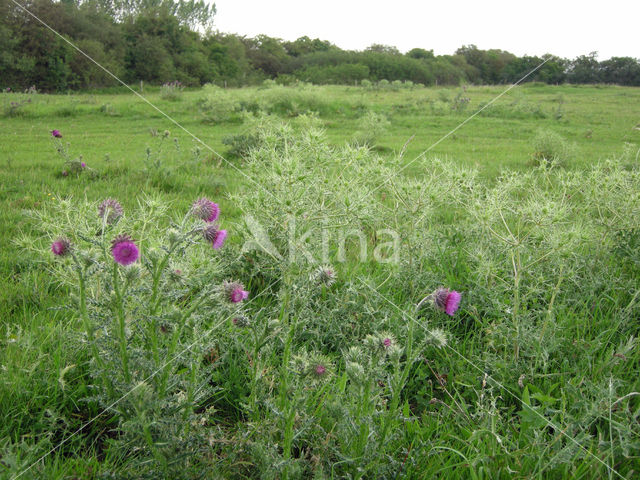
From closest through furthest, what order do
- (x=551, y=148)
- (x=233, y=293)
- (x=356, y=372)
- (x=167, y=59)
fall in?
1. (x=356, y=372)
2. (x=233, y=293)
3. (x=551, y=148)
4. (x=167, y=59)

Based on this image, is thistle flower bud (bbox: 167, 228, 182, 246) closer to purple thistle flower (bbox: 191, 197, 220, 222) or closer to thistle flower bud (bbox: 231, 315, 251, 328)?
purple thistle flower (bbox: 191, 197, 220, 222)

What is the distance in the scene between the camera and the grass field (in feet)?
4.51

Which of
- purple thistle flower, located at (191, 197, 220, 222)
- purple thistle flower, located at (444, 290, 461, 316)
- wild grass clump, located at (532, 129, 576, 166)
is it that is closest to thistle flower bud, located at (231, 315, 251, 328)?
purple thistle flower, located at (191, 197, 220, 222)

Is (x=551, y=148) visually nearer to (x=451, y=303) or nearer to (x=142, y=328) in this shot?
(x=451, y=303)

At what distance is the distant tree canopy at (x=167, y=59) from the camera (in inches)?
979

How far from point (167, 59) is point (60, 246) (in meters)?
34.8

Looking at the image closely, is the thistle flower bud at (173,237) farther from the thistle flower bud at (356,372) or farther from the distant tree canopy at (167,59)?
the distant tree canopy at (167,59)

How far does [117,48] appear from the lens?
1182 inches

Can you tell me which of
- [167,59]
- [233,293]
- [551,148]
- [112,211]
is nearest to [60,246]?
[112,211]

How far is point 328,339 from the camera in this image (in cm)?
229

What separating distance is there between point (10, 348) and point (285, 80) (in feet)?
124

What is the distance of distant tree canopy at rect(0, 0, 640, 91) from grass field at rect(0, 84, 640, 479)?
13819 millimetres

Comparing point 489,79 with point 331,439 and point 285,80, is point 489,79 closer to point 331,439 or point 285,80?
point 285,80

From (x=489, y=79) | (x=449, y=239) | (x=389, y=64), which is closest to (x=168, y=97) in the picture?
(x=449, y=239)
